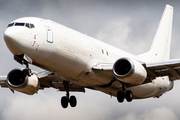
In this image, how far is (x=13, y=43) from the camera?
25.1 m

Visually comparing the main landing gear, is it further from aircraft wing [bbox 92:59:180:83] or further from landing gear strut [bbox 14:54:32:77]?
landing gear strut [bbox 14:54:32:77]

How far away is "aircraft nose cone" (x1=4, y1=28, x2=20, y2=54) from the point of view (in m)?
25.0

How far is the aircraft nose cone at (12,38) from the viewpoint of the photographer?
25.0 meters

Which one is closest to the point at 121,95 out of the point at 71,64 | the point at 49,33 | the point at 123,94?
the point at 123,94

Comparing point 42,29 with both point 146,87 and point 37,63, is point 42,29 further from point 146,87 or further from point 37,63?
point 146,87

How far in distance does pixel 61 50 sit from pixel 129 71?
531cm

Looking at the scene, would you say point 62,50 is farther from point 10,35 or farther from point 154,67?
point 154,67

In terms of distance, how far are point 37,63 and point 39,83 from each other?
5883mm

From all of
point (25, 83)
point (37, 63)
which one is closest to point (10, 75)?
point (25, 83)

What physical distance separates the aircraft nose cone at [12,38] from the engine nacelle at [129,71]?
7.72 meters

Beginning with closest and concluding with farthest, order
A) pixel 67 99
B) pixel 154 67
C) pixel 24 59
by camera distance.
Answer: pixel 24 59, pixel 154 67, pixel 67 99

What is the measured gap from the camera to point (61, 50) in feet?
89.7

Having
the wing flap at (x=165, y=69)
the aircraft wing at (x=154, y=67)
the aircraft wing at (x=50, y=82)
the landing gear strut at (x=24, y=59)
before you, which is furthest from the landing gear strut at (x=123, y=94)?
the landing gear strut at (x=24, y=59)

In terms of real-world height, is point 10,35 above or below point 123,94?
above
